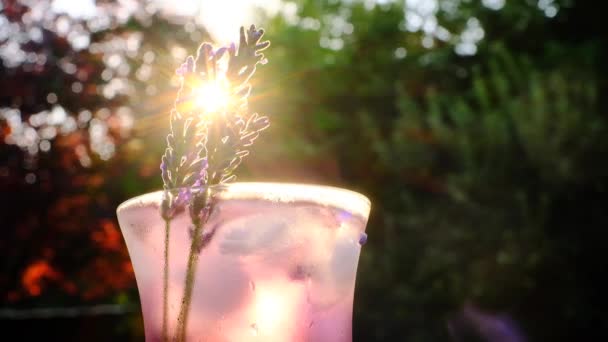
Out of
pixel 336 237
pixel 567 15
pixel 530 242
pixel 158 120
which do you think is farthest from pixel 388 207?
pixel 336 237

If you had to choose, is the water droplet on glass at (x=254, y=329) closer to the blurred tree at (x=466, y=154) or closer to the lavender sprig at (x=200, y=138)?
the lavender sprig at (x=200, y=138)

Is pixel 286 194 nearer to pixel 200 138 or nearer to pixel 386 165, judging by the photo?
pixel 200 138

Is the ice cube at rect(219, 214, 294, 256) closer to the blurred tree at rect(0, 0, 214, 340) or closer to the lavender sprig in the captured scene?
the lavender sprig

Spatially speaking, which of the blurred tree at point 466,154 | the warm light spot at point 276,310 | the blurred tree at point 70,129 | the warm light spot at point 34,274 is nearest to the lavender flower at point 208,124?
the warm light spot at point 276,310

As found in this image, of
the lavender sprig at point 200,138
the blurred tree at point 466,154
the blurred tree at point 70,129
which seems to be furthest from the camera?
the blurred tree at point 466,154

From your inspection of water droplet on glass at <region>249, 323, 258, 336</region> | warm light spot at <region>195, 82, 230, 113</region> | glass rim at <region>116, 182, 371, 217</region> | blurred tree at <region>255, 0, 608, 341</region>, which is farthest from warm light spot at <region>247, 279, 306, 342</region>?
blurred tree at <region>255, 0, 608, 341</region>

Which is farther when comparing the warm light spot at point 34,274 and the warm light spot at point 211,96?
the warm light spot at point 34,274

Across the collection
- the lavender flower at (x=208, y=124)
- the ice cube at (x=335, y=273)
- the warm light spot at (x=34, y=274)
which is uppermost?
the lavender flower at (x=208, y=124)
